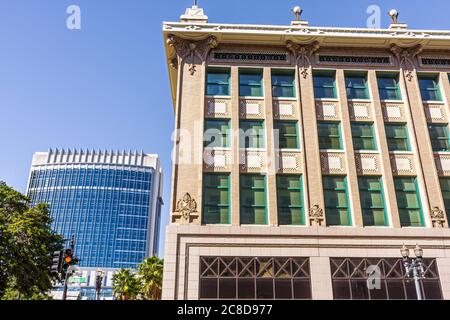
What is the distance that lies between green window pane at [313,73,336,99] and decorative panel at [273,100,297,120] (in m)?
1.95

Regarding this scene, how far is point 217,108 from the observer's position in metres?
24.7

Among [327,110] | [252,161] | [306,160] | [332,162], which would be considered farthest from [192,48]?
[332,162]

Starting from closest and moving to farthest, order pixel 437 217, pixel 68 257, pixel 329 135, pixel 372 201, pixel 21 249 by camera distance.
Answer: pixel 68 257, pixel 437 217, pixel 372 201, pixel 329 135, pixel 21 249

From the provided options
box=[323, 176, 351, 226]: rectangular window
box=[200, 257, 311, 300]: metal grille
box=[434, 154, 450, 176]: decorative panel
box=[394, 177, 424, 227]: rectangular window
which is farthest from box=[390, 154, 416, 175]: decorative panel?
box=[200, 257, 311, 300]: metal grille

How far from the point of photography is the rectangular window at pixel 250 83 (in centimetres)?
2541

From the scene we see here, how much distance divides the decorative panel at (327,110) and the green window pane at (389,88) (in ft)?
11.4

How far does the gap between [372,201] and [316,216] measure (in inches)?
149

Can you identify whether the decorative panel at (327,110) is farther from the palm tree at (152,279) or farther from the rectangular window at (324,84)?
the palm tree at (152,279)

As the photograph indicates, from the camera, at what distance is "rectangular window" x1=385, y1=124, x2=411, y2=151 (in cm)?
2436

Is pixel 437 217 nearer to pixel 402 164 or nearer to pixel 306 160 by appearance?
pixel 402 164

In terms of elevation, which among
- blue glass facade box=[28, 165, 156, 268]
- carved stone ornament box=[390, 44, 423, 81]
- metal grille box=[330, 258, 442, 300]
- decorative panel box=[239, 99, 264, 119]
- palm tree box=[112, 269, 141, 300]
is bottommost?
metal grille box=[330, 258, 442, 300]

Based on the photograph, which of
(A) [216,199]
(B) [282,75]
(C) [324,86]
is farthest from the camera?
(B) [282,75]

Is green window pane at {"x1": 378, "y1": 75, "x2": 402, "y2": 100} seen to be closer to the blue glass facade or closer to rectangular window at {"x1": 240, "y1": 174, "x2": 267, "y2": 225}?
rectangular window at {"x1": 240, "y1": 174, "x2": 267, "y2": 225}

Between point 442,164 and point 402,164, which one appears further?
point 442,164
